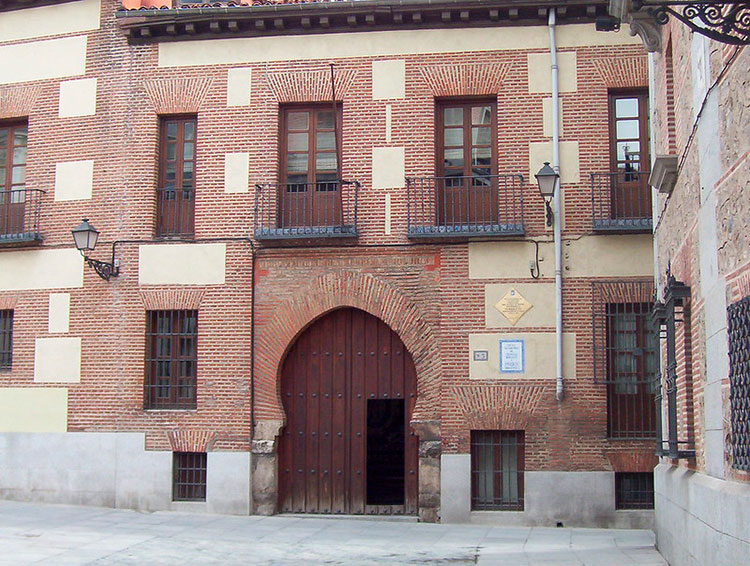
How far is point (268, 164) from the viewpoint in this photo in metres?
15.8

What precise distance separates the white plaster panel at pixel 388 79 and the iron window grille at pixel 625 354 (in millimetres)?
4356

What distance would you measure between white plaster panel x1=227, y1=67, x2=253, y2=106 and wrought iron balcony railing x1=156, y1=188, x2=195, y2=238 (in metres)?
1.63

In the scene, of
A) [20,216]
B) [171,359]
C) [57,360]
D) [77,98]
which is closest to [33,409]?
[57,360]

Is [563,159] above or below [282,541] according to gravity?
above

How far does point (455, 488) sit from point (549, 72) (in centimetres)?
656

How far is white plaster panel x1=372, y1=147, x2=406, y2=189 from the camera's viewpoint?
50.9 feet

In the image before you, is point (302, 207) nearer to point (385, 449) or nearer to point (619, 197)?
point (385, 449)

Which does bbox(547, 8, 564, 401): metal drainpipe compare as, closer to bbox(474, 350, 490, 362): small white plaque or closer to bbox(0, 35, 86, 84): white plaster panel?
bbox(474, 350, 490, 362): small white plaque

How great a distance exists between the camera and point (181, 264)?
15.9 m

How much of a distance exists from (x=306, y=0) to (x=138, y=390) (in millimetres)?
6876

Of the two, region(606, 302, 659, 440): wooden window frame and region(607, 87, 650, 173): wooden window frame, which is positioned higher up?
region(607, 87, 650, 173): wooden window frame

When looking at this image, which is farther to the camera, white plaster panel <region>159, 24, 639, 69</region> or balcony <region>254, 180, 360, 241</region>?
balcony <region>254, 180, 360, 241</region>

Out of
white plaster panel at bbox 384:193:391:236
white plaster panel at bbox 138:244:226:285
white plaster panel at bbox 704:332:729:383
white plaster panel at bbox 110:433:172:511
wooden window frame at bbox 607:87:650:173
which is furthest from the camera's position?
white plaster panel at bbox 138:244:226:285

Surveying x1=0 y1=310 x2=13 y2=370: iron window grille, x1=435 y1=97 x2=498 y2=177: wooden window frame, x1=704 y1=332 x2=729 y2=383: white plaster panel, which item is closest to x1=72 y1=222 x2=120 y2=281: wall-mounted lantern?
x1=0 y1=310 x2=13 y2=370: iron window grille
